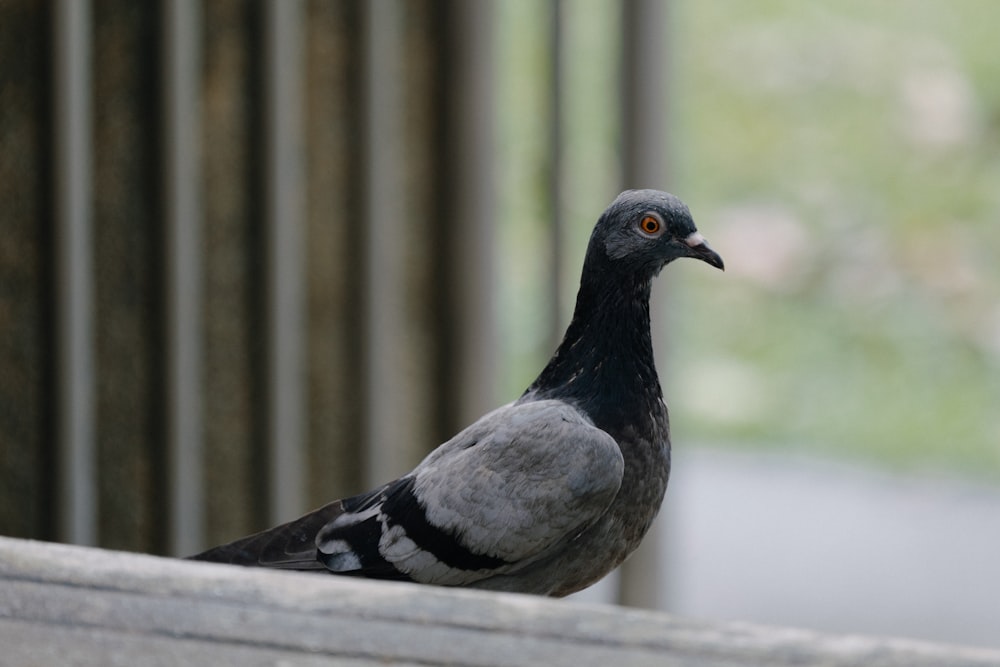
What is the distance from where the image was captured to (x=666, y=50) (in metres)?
1.33

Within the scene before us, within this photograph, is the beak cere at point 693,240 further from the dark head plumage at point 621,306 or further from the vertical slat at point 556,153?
the vertical slat at point 556,153

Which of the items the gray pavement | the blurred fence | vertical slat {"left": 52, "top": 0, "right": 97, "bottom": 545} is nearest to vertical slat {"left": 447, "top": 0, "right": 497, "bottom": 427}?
the blurred fence

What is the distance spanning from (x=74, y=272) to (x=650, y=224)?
75 centimetres

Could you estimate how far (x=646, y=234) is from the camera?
67cm

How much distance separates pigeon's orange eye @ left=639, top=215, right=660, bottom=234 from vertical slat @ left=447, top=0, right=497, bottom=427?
0.92 m

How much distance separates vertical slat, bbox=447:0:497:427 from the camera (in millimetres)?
1557

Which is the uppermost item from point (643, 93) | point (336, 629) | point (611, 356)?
point (643, 93)

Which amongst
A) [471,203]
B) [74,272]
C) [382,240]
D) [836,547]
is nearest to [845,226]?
[836,547]

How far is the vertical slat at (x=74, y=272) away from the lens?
1.18 meters

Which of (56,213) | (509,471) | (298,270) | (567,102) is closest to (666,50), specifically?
(567,102)

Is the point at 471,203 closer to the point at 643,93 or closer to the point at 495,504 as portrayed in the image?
the point at 643,93

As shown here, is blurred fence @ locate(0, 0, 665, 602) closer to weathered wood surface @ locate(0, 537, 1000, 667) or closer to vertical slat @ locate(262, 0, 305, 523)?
vertical slat @ locate(262, 0, 305, 523)

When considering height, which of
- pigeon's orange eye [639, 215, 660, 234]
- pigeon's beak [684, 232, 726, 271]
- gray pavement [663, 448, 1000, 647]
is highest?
pigeon's orange eye [639, 215, 660, 234]

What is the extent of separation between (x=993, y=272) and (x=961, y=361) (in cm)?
26
